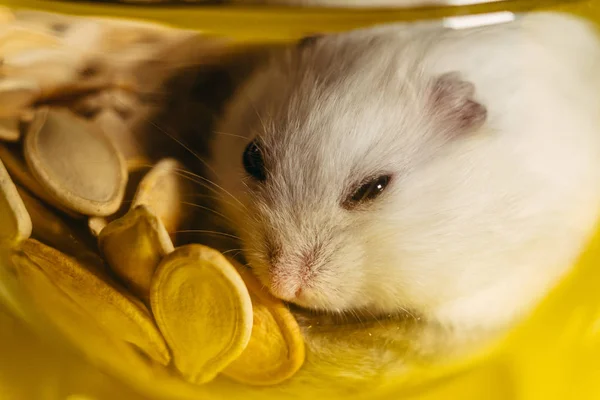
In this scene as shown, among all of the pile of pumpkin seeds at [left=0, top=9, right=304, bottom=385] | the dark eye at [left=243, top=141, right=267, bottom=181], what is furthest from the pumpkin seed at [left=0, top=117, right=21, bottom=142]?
the dark eye at [left=243, top=141, right=267, bottom=181]

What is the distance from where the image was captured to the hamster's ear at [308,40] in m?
0.26

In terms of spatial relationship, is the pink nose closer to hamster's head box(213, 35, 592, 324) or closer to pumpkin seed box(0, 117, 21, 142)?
hamster's head box(213, 35, 592, 324)

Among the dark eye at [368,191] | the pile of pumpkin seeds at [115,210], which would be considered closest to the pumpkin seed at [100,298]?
the pile of pumpkin seeds at [115,210]

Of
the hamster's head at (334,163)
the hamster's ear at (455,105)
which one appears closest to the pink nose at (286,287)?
the hamster's head at (334,163)

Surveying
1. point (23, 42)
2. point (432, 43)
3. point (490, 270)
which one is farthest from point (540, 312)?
point (23, 42)

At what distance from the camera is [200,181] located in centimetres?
30

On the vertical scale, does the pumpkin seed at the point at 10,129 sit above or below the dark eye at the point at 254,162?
below

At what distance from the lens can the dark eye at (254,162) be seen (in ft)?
1.03

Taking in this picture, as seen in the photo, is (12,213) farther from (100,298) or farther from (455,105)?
(455,105)

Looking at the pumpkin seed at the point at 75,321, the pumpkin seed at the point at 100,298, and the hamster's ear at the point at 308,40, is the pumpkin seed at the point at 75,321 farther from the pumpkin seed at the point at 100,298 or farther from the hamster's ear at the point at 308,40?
the hamster's ear at the point at 308,40

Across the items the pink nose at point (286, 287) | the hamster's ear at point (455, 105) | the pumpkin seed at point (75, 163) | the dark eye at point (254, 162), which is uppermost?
the hamster's ear at point (455, 105)

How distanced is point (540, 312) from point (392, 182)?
15cm

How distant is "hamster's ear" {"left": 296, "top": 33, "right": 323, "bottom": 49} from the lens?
26 centimetres

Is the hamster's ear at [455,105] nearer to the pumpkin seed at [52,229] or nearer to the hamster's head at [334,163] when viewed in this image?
the hamster's head at [334,163]
